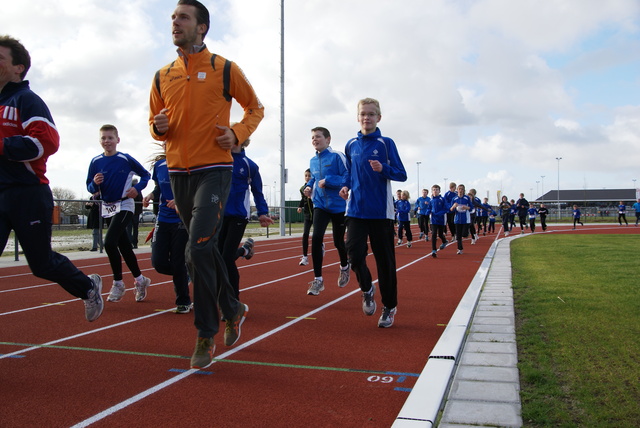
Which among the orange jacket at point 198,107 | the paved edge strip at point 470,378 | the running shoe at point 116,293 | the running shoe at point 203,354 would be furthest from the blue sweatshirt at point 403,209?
the running shoe at point 203,354

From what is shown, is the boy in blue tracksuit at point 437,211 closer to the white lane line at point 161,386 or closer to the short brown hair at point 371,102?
the short brown hair at point 371,102

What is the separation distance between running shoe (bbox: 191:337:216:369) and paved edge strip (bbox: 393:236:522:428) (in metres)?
1.28

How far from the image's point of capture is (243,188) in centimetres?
580

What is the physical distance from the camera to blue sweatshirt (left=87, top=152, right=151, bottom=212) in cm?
634

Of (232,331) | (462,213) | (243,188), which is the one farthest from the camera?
(462,213)

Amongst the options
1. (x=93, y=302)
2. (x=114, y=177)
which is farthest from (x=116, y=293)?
(x=93, y=302)

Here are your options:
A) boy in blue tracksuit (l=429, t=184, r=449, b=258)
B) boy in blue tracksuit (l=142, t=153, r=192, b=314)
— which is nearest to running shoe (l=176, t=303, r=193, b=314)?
boy in blue tracksuit (l=142, t=153, r=192, b=314)

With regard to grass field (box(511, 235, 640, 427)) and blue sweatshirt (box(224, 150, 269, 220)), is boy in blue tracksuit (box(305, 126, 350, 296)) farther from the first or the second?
grass field (box(511, 235, 640, 427))

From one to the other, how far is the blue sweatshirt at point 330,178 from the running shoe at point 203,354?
3.75 metres

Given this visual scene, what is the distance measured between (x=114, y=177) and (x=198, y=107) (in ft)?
10.9

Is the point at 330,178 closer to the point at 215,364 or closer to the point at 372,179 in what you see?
the point at 372,179

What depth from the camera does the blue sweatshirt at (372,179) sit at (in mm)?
4855

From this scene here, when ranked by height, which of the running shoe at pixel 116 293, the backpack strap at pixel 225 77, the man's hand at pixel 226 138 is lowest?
the running shoe at pixel 116 293

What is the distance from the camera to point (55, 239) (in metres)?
14.0
